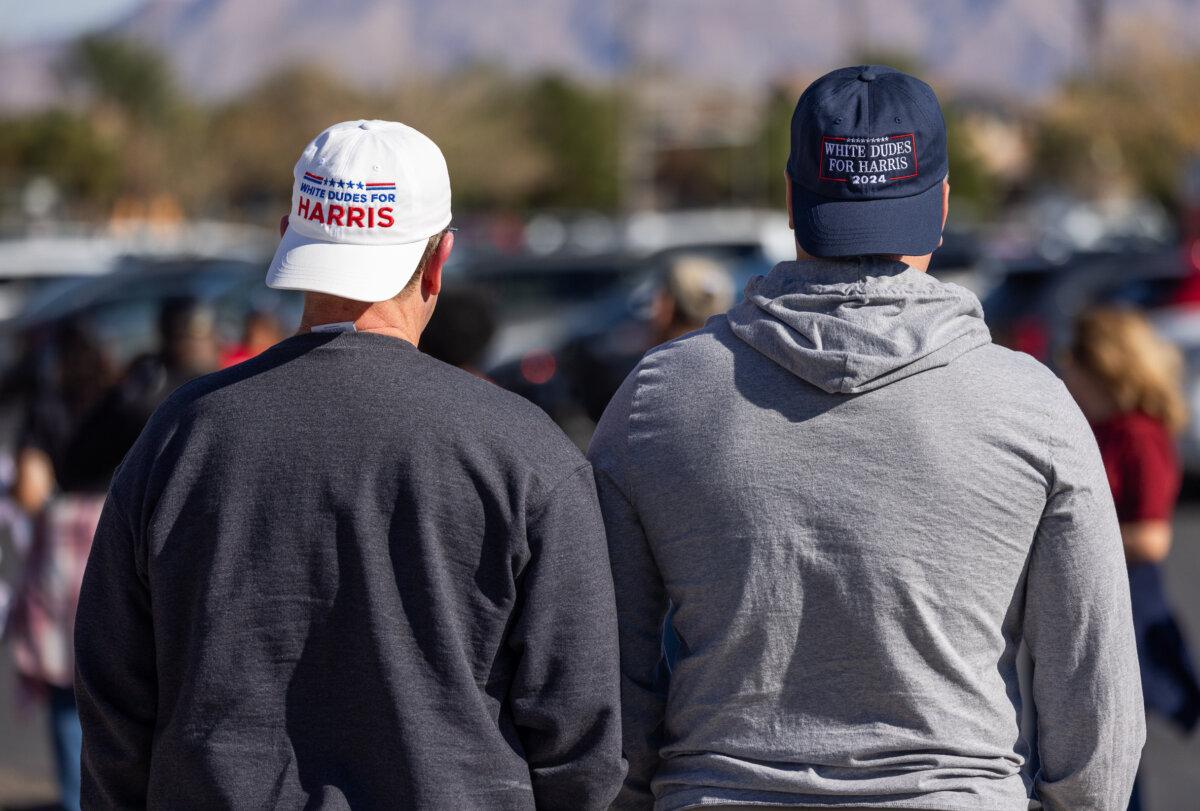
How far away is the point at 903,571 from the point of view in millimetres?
2107

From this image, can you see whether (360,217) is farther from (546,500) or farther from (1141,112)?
(1141,112)

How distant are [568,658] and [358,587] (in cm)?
32

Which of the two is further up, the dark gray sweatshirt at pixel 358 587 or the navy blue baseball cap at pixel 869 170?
the navy blue baseball cap at pixel 869 170

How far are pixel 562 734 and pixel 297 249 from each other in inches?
32.5

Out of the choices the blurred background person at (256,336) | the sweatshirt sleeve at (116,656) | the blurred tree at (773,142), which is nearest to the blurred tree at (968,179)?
the blurred tree at (773,142)

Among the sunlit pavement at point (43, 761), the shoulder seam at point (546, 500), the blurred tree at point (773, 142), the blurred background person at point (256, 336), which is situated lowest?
the sunlit pavement at point (43, 761)

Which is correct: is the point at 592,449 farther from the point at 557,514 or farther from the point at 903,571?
the point at 903,571

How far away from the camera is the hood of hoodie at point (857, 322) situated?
6.93ft

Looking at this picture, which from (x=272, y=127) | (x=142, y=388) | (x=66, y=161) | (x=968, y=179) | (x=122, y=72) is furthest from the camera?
(x=968, y=179)

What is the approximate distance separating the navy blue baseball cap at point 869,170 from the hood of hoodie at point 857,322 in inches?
1.8

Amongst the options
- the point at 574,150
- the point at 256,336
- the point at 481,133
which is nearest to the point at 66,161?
the point at 481,133

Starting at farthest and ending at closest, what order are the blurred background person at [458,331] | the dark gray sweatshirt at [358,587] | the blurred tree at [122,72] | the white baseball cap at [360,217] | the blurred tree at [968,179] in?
the blurred tree at [968,179] → the blurred tree at [122,72] → the blurred background person at [458,331] → the white baseball cap at [360,217] → the dark gray sweatshirt at [358,587]

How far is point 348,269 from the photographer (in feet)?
7.12

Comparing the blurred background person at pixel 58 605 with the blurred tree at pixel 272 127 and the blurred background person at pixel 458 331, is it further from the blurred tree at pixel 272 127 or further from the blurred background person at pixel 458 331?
the blurred tree at pixel 272 127
